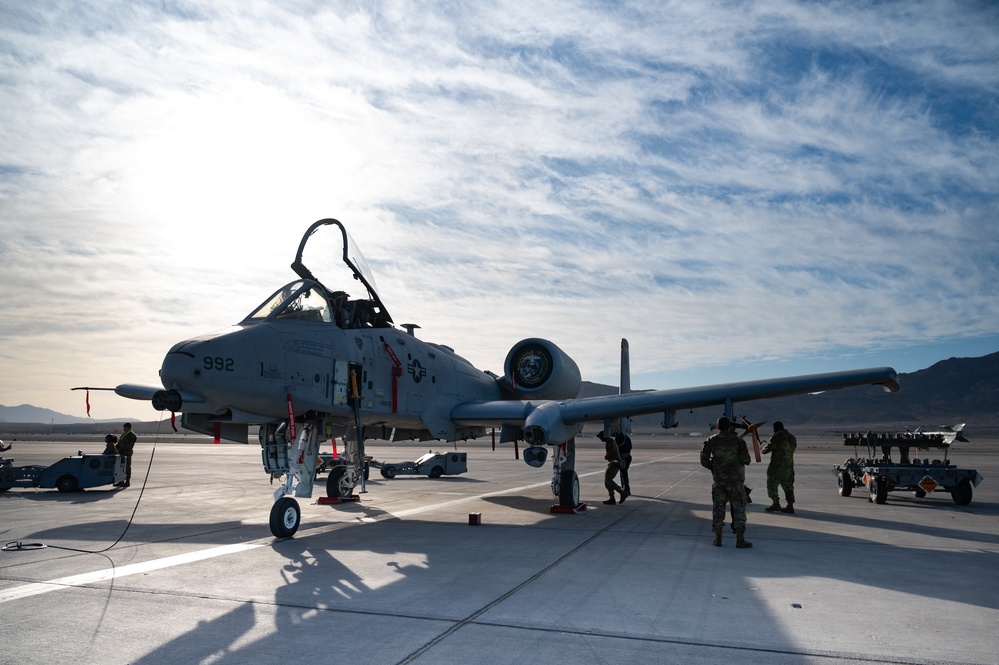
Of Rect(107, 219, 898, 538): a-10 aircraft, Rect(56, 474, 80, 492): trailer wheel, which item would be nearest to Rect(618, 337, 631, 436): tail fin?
Rect(107, 219, 898, 538): a-10 aircraft

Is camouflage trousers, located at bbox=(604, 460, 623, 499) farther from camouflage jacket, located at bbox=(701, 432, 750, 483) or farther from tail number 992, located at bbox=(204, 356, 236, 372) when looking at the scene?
tail number 992, located at bbox=(204, 356, 236, 372)

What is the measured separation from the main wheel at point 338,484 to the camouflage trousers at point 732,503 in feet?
27.1

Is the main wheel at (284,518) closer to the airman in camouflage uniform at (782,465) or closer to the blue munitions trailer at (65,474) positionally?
the airman in camouflage uniform at (782,465)

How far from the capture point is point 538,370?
1645 cm

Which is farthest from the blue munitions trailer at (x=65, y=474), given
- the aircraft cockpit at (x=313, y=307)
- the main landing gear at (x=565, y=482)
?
the main landing gear at (x=565, y=482)

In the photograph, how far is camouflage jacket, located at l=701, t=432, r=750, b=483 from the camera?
30.2 ft

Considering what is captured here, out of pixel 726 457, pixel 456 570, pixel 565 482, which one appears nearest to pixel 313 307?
pixel 456 570

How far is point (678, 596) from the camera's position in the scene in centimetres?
612

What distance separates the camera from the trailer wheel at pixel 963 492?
14234 mm

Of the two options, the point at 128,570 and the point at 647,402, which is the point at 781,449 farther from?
the point at 128,570

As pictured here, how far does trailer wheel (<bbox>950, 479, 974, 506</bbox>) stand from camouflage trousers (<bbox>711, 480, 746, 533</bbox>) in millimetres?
8356

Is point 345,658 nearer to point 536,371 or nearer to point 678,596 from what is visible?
point 678,596

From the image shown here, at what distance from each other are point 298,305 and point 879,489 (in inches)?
513

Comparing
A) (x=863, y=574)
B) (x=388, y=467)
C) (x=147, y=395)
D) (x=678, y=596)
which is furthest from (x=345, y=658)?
(x=388, y=467)
